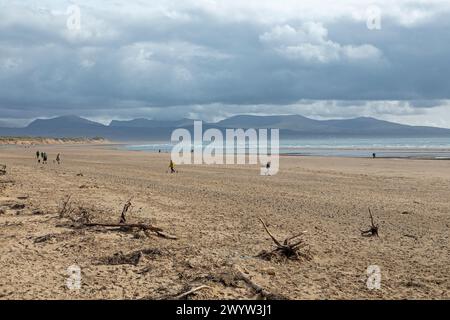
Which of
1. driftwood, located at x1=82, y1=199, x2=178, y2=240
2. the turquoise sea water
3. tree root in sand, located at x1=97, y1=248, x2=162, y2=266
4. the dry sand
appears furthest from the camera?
the turquoise sea water

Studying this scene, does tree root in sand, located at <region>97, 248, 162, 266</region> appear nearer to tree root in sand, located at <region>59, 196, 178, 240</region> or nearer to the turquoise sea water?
tree root in sand, located at <region>59, 196, 178, 240</region>

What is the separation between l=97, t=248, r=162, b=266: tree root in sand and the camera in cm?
802

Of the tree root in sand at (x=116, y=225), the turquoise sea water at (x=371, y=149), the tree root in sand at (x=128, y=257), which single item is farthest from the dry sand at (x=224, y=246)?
the turquoise sea water at (x=371, y=149)

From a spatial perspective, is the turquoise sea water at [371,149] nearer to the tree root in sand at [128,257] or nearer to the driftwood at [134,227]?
the driftwood at [134,227]

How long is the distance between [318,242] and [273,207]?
4.89m

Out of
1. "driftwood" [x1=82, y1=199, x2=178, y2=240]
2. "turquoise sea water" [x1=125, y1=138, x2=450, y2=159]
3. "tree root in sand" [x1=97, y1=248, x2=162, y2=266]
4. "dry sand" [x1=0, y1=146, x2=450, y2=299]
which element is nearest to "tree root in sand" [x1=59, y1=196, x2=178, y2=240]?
"driftwood" [x1=82, y1=199, x2=178, y2=240]

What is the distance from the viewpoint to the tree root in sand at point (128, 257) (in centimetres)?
802

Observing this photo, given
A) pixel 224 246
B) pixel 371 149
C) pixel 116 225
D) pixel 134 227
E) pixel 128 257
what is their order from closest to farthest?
pixel 128 257 < pixel 224 246 < pixel 116 225 < pixel 134 227 < pixel 371 149

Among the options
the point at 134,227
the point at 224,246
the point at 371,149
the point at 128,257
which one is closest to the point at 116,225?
the point at 134,227

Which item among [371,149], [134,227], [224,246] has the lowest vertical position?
[224,246]

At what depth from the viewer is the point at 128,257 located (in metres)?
8.25

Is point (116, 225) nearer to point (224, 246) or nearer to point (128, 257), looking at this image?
point (128, 257)
